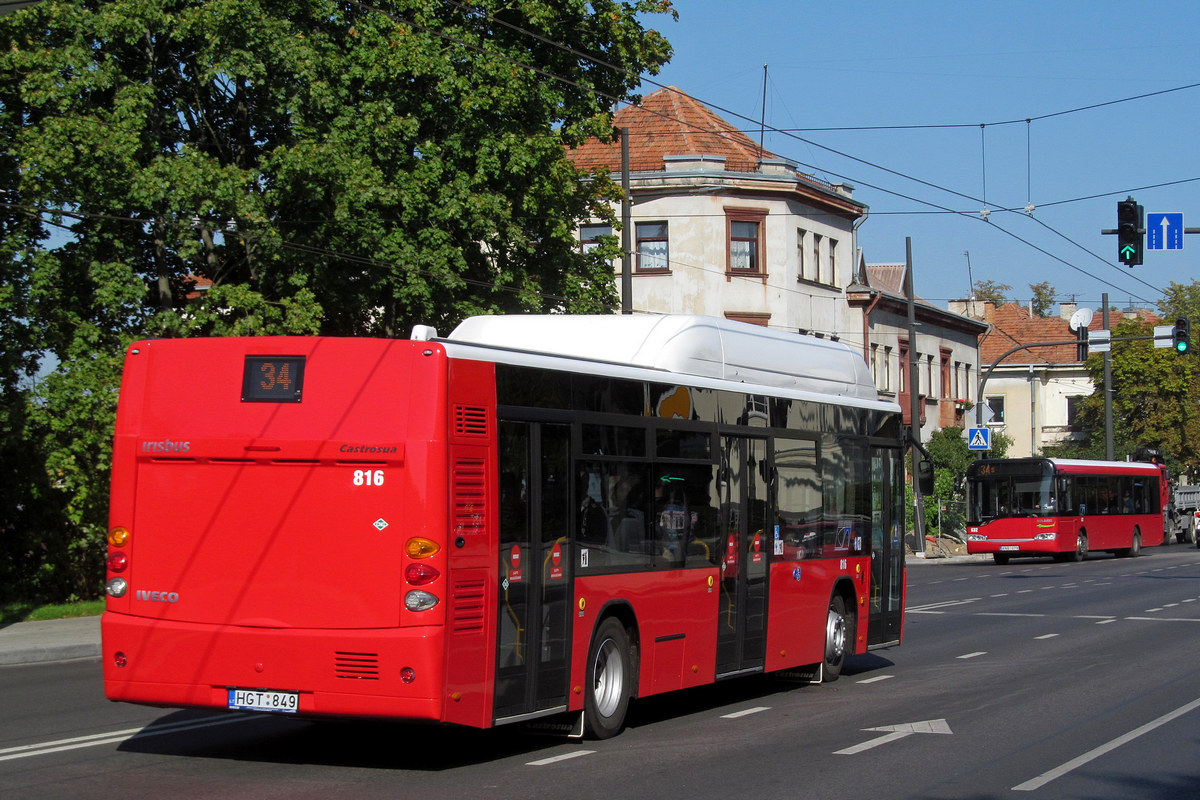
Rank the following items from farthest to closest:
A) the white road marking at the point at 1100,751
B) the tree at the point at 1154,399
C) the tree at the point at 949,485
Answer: the tree at the point at 1154,399 < the tree at the point at 949,485 < the white road marking at the point at 1100,751

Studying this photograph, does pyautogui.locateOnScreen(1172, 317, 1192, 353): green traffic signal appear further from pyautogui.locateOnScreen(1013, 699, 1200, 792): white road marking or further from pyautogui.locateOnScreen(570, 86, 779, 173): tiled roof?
pyautogui.locateOnScreen(1013, 699, 1200, 792): white road marking

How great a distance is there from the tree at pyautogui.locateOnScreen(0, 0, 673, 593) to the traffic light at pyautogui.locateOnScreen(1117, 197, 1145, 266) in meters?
9.82

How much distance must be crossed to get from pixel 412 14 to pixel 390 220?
14.0ft

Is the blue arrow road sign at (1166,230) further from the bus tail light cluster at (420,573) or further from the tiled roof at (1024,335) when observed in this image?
the tiled roof at (1024,335)

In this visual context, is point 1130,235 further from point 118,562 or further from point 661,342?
point 118,562

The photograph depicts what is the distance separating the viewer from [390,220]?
1006 inches

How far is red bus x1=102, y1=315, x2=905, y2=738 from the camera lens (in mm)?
8672

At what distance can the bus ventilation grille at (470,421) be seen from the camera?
887cm

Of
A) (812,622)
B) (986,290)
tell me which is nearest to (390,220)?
(812,622)

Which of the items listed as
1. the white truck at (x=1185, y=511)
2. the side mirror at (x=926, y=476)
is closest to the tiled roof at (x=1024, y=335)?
the white truck at (x=1185, y=511)

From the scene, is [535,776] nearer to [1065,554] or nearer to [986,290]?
[1065,554]

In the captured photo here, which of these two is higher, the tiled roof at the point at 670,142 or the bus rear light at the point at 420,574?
the tiled roof at the point at 670,142

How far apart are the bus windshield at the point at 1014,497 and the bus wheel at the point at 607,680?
34.9 m

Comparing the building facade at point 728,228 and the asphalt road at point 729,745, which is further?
the building facade at point 728,228
